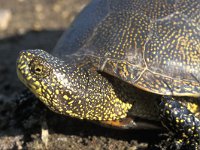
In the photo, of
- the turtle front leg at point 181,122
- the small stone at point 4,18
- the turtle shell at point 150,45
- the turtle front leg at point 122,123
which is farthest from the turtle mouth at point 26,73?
the small stone at point 4,18

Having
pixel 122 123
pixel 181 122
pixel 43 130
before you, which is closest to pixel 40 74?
pixel 43 130

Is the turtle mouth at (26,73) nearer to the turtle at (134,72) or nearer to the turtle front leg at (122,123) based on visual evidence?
the turtle at (134,72)

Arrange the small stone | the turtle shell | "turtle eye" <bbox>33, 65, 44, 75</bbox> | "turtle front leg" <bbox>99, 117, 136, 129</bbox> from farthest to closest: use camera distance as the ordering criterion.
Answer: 1. the small stone
2. "turtle front leg" <bbox>99, 117, 136, 129</bbox>
3. the turtle shell
4. "turtle eye" <bbox>33, 65, 44, 75</bbox>

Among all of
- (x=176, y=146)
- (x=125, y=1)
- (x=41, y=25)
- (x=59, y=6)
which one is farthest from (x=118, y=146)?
(x=59, y=6)

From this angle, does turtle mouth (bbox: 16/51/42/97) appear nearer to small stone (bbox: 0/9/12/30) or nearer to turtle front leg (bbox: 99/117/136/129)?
turtle front leg (bbox: 99/117/136/129)

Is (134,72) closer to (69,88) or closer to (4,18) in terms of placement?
(69,88)

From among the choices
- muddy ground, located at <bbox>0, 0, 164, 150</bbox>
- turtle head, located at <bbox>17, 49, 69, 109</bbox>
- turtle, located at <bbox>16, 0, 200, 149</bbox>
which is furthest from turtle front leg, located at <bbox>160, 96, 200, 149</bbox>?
turtle head, located at <bbox>17, 49, 69, 109</bbox>
